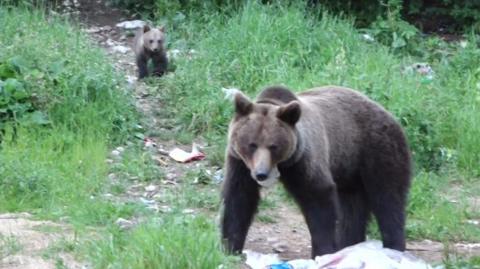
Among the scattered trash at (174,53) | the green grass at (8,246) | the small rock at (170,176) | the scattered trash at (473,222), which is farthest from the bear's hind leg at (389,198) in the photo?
the scattered trash at (174,53)

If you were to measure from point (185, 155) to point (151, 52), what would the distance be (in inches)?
69.0

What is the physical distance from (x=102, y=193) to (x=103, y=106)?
136 cm

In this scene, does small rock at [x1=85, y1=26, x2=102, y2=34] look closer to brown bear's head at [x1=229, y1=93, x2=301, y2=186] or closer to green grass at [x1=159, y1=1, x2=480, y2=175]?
green grass at [x1=159, y1=1, x2=480, y2=175]

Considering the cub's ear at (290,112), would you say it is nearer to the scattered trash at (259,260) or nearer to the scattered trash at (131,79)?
the scattered trash at (259,260)

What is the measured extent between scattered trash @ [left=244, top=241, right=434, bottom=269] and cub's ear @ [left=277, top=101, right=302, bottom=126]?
0.72m

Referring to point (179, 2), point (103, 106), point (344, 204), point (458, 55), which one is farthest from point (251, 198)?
point (179, 2)

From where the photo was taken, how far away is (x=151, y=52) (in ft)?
33.4

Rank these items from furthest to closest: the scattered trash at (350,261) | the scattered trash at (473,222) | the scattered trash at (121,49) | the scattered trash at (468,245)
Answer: the scattered trash at (121,49)
the scattered trash at (473,222)
the scattered trash at (468,245)
the scattered trash at (350,261)

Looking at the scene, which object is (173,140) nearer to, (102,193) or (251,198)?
(102,193)

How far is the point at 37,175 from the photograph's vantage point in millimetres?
7449

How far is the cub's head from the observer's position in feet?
33.8

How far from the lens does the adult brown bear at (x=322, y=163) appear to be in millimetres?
6012

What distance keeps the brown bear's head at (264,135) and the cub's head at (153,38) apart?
13.9 feet

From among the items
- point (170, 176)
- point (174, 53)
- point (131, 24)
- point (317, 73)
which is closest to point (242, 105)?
point (170, 176)
